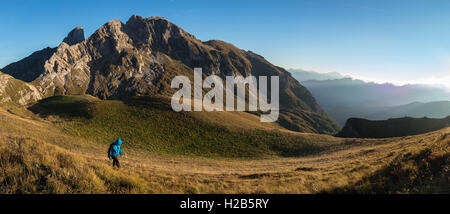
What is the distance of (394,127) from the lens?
8200cm

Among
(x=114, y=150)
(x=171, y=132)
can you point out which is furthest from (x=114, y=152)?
(x=171, y=132)

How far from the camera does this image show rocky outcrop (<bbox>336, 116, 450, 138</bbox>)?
7594cm

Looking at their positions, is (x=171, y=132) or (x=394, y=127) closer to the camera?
(x=171, y=132)

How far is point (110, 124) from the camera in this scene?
1790 inches

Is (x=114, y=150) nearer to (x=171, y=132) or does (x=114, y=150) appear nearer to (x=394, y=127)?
(x=171, y=132)

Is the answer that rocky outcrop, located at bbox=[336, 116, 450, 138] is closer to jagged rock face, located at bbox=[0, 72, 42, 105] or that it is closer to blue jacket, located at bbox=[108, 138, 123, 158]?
blue jacket, located at bbox=[108, 138, 123, 158]

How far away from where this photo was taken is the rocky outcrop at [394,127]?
249 feet

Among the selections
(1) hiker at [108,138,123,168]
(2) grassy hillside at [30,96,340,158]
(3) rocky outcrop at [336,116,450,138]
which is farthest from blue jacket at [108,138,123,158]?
(3) rocky outcrop at [336,116,450,138]

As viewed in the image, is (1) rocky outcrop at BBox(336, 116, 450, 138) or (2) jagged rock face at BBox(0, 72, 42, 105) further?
(2) jagged rock face at BBox(0, 72, 42, 105)

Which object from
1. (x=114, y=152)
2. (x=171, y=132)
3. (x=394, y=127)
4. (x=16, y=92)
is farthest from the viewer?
(x=16, y=92)
